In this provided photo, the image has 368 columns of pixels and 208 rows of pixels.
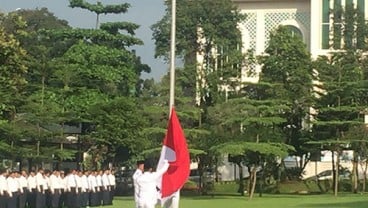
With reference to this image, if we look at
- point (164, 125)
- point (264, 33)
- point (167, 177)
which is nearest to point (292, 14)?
point (264, 33)

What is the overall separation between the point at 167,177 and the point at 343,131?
2272 cm

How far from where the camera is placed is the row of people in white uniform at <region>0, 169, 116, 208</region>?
24.1 meters

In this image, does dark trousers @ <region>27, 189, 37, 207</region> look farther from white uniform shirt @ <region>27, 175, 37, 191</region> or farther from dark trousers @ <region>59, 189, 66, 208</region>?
dark trousers @ <region>59, 189, 66, 208</region>

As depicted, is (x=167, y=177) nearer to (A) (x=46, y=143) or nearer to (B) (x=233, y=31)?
(A) (x=46, y=143)

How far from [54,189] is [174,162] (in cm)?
1047

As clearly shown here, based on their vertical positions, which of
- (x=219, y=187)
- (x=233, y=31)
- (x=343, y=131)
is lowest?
(x=219, y=187)

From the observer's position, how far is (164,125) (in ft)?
124

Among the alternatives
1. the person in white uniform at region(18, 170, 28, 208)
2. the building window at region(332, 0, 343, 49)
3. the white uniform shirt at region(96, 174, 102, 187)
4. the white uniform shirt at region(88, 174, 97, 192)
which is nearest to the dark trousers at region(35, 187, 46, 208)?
the person in white uniform at region(18, 170, 28, 208)

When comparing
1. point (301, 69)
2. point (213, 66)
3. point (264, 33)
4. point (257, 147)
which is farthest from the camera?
point (264, 33)

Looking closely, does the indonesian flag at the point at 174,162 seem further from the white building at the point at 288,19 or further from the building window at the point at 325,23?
the building window at the point at 325,23

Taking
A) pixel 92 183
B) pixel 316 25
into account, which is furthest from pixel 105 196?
pixel 316 25

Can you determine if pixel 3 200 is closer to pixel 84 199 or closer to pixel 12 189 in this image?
pixel 12 189

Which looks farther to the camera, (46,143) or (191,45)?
(191,45)

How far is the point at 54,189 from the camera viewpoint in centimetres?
2659
